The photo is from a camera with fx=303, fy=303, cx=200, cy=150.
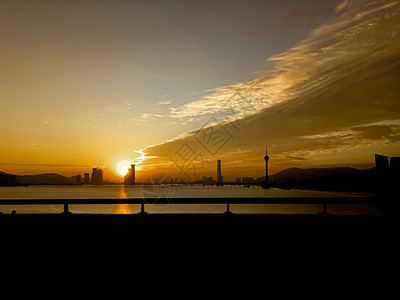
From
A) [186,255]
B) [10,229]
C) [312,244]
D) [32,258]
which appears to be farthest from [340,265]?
[10,229]

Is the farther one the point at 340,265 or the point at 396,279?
the point at 340,265

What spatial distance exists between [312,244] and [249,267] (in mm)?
3172

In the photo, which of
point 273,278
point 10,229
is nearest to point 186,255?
point 273,278

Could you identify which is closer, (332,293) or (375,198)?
(332,293)

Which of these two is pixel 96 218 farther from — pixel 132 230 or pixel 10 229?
pixel 10 229

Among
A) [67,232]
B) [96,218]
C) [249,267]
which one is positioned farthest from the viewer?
[96,218]

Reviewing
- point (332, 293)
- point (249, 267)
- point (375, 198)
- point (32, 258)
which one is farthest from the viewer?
point (375, 198)

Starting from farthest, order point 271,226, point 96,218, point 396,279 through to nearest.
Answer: point 96,218, point 271,226, point 396,279

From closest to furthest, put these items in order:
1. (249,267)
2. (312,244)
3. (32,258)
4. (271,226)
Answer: (249,267), (32,258), (312,244), (271,226)

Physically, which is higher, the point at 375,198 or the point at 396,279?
the point at 375,198

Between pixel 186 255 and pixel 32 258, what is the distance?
4.07 m

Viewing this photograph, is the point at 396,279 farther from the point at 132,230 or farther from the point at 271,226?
the point at 132,230

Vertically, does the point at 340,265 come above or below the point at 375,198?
below

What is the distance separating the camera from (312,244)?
9414 millimetres
